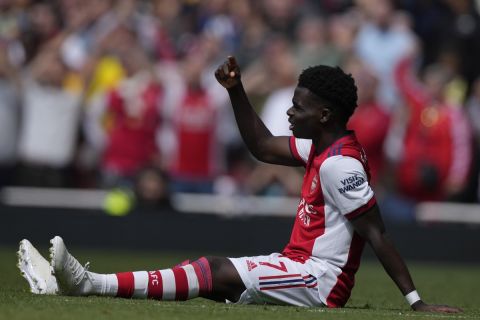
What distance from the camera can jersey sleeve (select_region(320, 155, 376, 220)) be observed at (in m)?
6.41

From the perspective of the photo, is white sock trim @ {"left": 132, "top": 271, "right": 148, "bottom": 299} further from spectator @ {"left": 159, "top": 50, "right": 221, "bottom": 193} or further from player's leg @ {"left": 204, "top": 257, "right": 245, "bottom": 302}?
spectator @ {"left": 159, "top": 50, "right": 221, "bottom": 193}

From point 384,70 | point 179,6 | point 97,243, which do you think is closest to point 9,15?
point 179,6

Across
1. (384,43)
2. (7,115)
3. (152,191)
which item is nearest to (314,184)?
(152,191)

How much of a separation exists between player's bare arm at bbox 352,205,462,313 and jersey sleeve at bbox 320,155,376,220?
6 cm

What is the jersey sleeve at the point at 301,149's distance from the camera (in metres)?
7.00

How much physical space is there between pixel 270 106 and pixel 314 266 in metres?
6.86

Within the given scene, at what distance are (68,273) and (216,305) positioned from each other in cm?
93

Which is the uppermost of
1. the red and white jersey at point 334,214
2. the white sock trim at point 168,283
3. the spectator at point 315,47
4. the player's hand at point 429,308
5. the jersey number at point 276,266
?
the spectator at point 315,47

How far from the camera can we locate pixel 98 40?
14391 mm

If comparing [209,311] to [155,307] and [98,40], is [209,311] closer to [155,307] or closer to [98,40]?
[155,307]

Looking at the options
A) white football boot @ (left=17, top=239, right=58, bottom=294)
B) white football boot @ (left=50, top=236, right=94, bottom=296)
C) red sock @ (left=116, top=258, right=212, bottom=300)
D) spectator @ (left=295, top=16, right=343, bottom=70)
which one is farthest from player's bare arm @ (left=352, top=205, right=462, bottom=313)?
spectator @ (left=295, top=16, right=343, bottom=70)

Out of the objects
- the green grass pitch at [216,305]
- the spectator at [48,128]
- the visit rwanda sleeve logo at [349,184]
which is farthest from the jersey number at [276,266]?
the spectator at [48,128]

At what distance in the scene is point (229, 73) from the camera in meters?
7.07

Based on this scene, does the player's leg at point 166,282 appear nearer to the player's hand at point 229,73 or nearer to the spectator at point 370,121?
the player's hand at point 229,73
